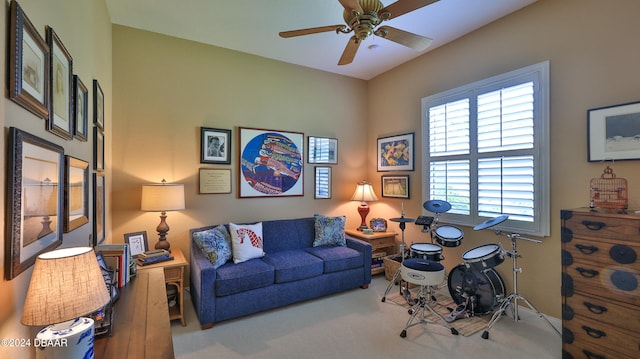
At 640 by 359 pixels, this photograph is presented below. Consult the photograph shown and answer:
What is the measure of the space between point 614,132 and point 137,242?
14.8ft

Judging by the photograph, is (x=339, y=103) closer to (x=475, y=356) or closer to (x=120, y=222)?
(x=120, y=222)

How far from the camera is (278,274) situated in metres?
3.05

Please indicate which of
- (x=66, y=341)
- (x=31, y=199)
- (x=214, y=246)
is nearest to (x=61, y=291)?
(x=66, y=341)

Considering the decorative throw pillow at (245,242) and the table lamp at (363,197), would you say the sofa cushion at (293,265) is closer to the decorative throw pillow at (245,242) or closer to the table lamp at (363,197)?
the decorative throw pillow at (245,242)

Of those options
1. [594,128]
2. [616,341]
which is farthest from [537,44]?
[616,341]

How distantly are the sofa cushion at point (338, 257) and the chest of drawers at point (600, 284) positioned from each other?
6.52 feet

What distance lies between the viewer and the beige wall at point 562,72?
7.65 feet

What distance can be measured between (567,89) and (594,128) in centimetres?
44

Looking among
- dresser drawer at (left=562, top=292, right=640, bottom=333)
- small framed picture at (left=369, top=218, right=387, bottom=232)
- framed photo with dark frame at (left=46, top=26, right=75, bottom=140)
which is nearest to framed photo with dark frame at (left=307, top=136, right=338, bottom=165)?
small framed picture at (left=369, top=218, right=387, bottom=232)

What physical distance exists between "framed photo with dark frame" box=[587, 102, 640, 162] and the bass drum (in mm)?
1404

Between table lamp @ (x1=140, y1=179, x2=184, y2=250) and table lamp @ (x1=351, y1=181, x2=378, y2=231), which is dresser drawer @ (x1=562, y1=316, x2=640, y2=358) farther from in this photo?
table lamp @ (x1=140, y1=179, x2=184, y2=250)

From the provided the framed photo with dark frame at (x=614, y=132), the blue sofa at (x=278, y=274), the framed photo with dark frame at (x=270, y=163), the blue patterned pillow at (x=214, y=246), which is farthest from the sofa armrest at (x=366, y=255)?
the framed photo with dark frame at (x=614, y=132)

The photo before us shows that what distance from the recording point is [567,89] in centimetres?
263

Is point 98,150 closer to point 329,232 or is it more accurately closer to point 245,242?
point 245,242
